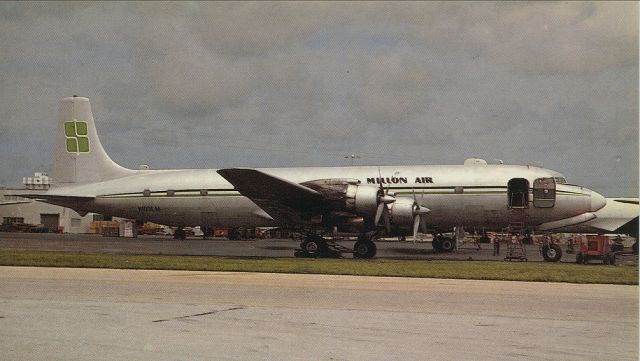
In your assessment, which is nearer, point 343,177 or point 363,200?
point 363,200

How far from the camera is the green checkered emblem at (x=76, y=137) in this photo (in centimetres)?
3469

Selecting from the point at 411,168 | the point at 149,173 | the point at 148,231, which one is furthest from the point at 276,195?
the point at 148,231

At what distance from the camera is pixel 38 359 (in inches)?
277

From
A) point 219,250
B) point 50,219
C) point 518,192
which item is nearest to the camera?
point 518,192

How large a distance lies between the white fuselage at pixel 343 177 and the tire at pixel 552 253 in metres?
1.94

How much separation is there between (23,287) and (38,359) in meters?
7.75

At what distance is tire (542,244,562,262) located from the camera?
26781 mm

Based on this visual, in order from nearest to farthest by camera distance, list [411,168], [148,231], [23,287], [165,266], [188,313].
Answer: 1. [188,313]
2. [23,287]
3. [165,266]
4. [411,168]
5. [148,231]

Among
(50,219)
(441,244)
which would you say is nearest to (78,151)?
(441,244)

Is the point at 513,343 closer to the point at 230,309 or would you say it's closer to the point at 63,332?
the point at 230,309

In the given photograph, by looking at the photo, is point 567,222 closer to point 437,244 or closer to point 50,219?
point 437,244

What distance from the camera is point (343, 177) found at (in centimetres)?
2992

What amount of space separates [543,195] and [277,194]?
1190 cm

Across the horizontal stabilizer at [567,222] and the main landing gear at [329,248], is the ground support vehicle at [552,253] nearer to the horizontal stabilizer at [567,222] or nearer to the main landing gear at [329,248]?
the horizontal stabilizer at [567,222]
